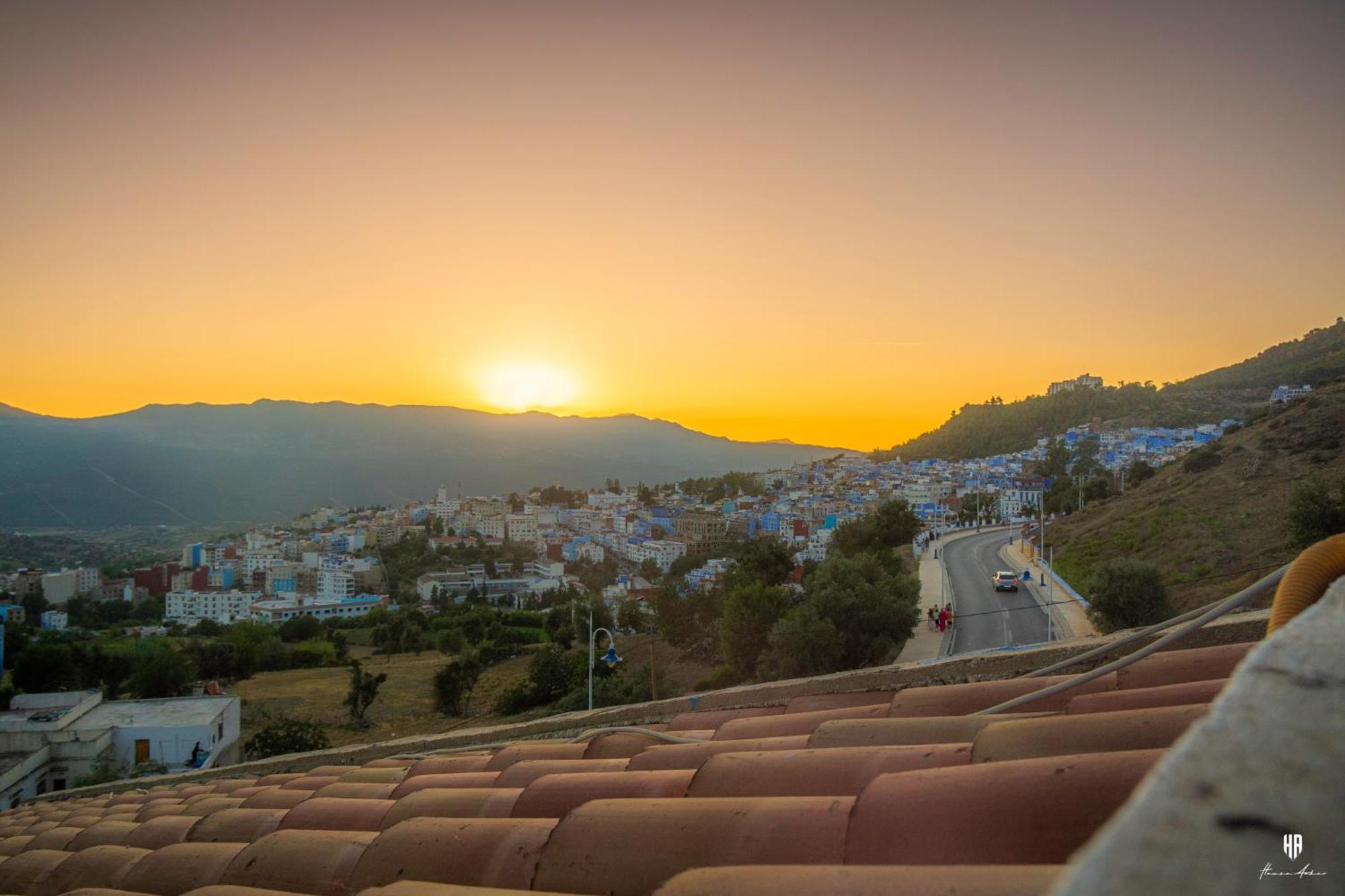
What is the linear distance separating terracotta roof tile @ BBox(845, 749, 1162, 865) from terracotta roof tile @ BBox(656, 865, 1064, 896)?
4.5 inches

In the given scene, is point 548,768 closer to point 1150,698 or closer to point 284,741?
point 1150,698

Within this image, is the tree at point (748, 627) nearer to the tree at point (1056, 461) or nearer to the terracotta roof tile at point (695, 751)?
the terracotta roof tile at point (695, 751)

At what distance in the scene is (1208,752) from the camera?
0.43 m

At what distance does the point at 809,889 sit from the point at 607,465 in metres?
167

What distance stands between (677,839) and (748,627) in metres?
17.9

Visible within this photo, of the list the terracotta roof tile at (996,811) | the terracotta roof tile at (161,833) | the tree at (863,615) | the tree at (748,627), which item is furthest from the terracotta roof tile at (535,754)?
the tree at (748,627)

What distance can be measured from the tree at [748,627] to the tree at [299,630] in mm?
28139

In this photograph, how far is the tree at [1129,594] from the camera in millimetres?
13109

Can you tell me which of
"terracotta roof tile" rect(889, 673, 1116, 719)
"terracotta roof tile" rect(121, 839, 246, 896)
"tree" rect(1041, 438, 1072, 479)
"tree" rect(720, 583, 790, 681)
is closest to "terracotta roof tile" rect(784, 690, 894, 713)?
"terracotta roof tile" rect(889, 673, 1116, 719)

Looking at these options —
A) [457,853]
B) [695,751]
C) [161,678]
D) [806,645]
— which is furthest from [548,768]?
[161,678]

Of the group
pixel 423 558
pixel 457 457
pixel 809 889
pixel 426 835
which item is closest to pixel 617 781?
pixel 426 835

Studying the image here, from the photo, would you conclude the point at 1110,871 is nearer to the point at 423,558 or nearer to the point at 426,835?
the point at 426,835

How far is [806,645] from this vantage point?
593 inches

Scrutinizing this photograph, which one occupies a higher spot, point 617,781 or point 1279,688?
point 1279,688
